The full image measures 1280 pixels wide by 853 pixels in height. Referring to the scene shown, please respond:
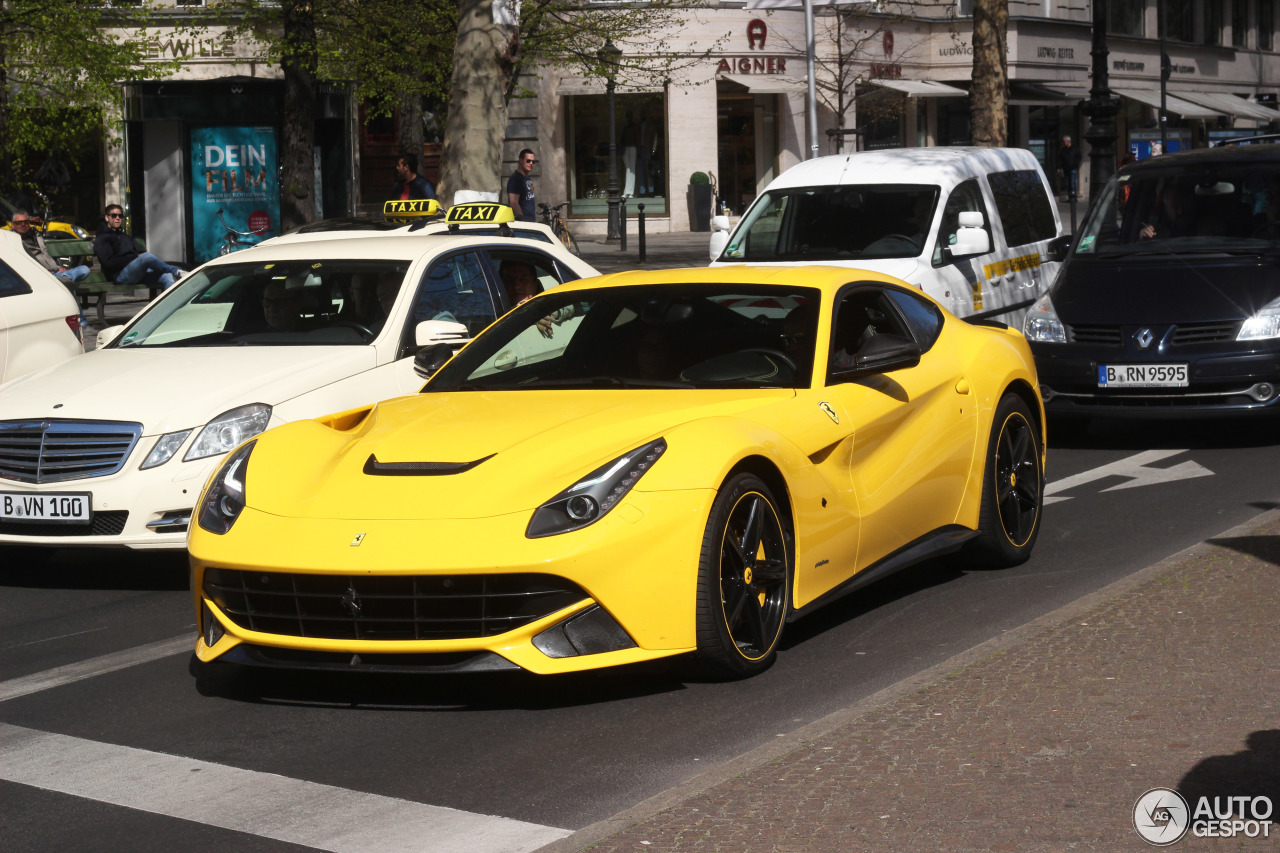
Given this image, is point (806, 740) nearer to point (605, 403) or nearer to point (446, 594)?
point (446, 594)

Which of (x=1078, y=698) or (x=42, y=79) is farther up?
(x=42, y=79)

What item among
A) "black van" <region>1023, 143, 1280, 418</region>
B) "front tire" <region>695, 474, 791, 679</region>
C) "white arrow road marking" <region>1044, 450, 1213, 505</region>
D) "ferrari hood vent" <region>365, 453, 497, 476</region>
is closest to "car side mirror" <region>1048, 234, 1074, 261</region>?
"black van" <region>1023, 143, 1280, 418</region>

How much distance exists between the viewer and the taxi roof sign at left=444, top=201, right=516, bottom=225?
436 inches

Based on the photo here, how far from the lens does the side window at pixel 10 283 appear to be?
418 inches

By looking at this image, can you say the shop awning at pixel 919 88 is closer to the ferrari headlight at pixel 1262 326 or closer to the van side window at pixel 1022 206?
the van side window at pixel 1022 206

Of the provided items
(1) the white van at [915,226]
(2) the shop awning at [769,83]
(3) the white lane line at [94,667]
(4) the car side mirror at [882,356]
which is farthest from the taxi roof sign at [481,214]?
(2) the shop awning at [769,83]

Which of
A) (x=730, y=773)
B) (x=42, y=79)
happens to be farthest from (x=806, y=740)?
(x=42, y=79)

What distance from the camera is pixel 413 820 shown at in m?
4.50

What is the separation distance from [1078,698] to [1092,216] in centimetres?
819

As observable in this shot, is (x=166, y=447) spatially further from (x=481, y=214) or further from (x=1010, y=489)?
(x=481, y=214)

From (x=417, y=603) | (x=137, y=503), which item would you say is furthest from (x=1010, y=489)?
(x=137, y=503)

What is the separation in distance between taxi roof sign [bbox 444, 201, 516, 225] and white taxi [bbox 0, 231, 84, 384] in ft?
7.90

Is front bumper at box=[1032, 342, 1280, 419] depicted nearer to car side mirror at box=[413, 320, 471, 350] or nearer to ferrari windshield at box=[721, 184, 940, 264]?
ferrari windshield at box=[721, 184, 940, 264]

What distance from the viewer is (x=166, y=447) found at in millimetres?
7715
